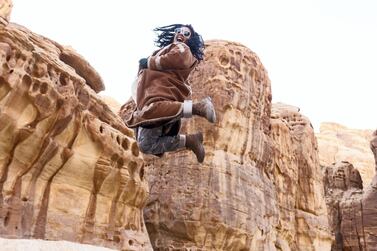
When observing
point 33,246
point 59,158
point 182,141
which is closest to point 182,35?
point 182,141

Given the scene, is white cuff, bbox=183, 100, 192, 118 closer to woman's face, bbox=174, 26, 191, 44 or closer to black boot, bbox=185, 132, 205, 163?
black boot, bbox=185, 132, 205, 163

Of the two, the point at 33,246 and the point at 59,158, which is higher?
the point at 59,158

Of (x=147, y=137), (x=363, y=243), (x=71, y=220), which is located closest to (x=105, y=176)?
(x=71, y=220)

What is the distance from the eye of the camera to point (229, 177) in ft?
31.5

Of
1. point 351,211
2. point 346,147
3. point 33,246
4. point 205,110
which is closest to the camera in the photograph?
point 33,246

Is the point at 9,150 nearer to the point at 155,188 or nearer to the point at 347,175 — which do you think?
the point at 155,188

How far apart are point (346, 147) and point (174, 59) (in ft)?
124

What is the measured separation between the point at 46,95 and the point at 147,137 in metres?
1.41

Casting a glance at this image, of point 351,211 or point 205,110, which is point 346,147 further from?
point 205,110

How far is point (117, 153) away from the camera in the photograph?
7.22m

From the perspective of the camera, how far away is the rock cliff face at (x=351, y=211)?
18.5 metres

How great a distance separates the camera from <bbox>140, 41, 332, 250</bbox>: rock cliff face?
9.00 meters

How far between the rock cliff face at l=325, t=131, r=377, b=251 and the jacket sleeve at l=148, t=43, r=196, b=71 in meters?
15.2

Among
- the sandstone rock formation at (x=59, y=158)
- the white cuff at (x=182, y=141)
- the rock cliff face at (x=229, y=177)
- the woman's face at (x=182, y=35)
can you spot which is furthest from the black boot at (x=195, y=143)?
the rock cliff face at (x=229, y=177)
